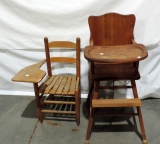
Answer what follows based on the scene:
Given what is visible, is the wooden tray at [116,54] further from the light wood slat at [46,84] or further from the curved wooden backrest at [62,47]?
the light wood slat at [46,84]

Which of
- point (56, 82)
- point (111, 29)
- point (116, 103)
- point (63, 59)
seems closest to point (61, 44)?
point (63, 59)

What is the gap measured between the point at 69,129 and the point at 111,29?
3.41 ft

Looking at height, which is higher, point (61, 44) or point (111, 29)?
point (111, 29)

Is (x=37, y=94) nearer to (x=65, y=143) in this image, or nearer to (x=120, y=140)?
(x=65, y=143)

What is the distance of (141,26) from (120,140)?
1.11 m

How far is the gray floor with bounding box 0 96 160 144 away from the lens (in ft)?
5.58

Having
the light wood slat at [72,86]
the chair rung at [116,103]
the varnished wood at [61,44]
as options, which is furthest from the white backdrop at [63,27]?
the chair rung at [116,103]

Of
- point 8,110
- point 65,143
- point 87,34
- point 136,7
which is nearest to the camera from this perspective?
point 65,143

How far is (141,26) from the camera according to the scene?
6.25ft

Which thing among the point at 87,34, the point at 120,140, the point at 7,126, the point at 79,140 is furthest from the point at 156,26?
the point at 7,126

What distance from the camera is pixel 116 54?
1413 millimetres

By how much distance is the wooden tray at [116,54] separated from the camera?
1340 mm

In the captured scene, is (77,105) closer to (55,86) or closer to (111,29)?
(55,86)

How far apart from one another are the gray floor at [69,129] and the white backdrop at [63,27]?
40 cm
